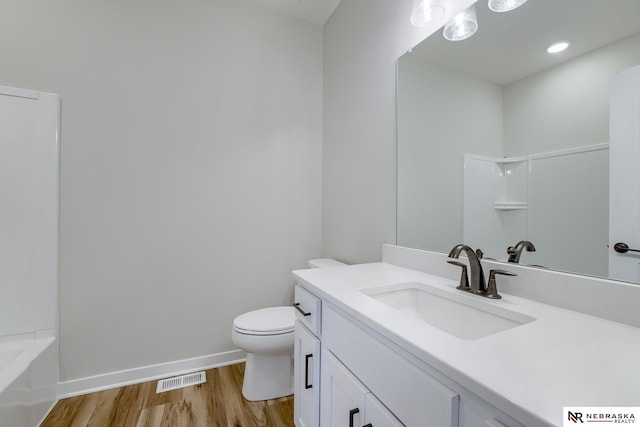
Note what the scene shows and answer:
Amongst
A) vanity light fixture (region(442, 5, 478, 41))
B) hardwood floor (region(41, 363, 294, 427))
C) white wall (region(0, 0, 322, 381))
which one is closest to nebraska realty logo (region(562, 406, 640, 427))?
vanity light fixture (region(442, 5, 478, 41))

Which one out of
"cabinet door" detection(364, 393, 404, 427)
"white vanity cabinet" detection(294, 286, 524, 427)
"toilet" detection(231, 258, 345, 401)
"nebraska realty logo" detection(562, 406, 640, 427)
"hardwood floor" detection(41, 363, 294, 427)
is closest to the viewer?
"nebraska realty logo" detection(562, 406, 640, 427)

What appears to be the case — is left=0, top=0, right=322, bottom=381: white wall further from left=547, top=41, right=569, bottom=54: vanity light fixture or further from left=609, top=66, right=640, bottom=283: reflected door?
left=609, top=66, right=640, bottom=283: reflected door

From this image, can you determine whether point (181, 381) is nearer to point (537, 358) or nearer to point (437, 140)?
point (537, 358)

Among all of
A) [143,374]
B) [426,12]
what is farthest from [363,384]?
[143,374]

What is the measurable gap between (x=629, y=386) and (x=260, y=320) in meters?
1.56

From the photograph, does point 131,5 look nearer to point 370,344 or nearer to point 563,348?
point 370,344

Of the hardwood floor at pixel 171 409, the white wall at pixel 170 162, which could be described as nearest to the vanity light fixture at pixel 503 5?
the white wall at pixel 170 162

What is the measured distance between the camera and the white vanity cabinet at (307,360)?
110 centimetres

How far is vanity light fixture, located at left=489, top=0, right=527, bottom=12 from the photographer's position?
0.99 m

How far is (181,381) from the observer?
181cm

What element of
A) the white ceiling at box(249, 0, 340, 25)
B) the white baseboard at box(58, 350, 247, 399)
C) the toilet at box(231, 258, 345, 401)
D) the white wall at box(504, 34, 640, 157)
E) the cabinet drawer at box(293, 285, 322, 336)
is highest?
the white ceiling at box(249, 0, 340, 25)

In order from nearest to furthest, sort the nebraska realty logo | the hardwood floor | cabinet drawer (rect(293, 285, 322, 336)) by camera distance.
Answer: the nebraska realty logo
cabinet drawer (rect(293, 285, 322, 336))
the hardwood floor

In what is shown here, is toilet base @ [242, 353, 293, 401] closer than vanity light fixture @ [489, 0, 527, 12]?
No

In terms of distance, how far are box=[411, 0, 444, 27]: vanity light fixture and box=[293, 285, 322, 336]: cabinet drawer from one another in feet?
4.37
